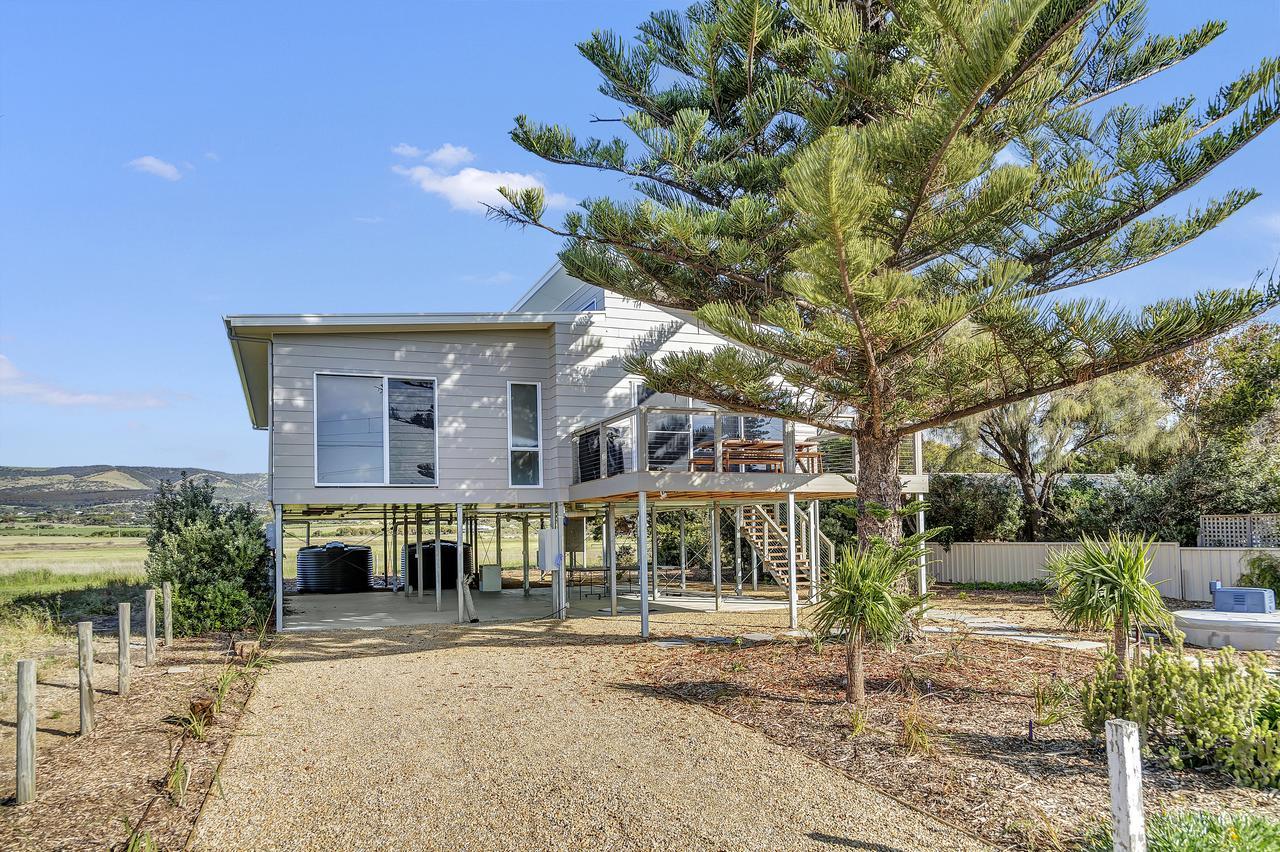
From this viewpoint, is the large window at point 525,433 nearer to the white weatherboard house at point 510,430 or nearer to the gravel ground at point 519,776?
the white weatherboard house at point 510,430

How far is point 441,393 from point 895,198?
730 cm

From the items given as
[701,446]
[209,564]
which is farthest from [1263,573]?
[209,564]

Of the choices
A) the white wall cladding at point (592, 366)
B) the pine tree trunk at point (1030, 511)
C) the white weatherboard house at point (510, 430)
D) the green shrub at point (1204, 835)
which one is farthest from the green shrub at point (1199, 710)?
the pine tree trunk at point (1030, 511)

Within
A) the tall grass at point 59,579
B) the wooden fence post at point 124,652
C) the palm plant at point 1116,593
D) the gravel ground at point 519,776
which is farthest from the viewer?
the tall grass at point 59,579

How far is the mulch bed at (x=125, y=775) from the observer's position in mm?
4328

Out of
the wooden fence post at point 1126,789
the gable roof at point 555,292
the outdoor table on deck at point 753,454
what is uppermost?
the gable roof at point 555,292

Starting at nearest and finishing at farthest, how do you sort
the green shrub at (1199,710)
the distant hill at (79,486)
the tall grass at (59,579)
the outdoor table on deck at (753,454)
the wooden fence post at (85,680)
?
the green shrub at (1199,710), the wooden fence post at (85,680), the outdoor table on deck at (753,454), the tall grass at (59,579), the distant hill at (79,486)

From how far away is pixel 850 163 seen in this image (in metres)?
6.66

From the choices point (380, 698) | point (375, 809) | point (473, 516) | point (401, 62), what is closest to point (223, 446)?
point (473, 516)

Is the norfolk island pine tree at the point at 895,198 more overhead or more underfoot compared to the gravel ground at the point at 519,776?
more overhead

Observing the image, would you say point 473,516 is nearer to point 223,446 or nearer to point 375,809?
point 375,809

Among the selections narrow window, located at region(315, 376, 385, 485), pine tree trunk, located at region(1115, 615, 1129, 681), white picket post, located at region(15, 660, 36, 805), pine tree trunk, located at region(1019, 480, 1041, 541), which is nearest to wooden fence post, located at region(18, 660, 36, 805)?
white picket post, located at region(15, 660, 36, 805)

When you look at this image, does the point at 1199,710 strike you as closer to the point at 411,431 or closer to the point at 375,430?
the point at 411,431

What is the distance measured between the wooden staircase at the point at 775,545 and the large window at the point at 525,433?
13.2 feet
